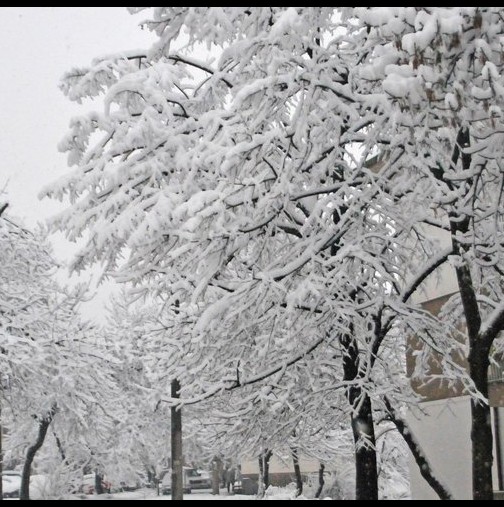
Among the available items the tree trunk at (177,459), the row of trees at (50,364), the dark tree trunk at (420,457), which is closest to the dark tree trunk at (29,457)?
the row of trees at (50,364)

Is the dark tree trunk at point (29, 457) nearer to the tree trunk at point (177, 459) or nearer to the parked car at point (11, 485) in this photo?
the tree trunk at point (177, 459)

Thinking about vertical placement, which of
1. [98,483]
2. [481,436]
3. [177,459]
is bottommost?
[98,483]

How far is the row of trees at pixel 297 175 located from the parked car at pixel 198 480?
36.4 metres

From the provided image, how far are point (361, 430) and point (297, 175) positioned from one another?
147 inches

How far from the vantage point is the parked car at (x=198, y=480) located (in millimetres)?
44750

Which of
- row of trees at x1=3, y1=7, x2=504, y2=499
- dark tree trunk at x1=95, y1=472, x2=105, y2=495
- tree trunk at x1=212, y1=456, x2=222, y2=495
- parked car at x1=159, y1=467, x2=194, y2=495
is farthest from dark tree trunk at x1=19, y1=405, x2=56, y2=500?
dark tree trunk at x1=95, y1=472, x2=105, y2=495

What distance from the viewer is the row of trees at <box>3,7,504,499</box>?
217 inches

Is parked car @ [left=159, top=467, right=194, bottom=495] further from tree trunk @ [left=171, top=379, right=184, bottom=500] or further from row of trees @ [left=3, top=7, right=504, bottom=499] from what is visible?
row of trees @ [left=3, top=7, right=504, bottom=499]

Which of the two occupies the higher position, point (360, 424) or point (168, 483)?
point (360, 424)

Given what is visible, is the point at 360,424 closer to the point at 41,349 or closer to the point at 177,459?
the point at 177,459

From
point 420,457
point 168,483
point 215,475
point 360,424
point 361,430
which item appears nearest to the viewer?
point 361,430

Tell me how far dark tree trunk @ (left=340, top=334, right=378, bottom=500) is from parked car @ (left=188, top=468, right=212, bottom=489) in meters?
36.2

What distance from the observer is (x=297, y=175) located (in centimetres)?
764

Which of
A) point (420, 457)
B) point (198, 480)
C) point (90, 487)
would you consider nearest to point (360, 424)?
point (420, 457)
